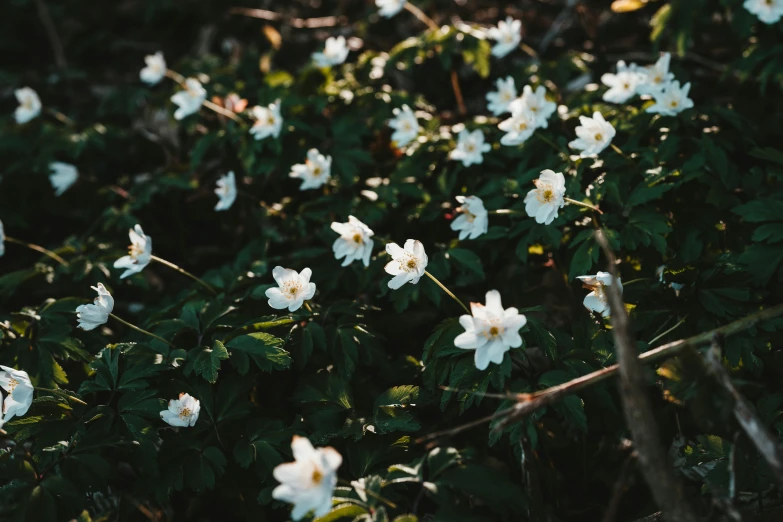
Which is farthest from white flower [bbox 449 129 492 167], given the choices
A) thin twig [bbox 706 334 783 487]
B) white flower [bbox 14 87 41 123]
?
Answer: white flower [bbox 14 87 41 123]

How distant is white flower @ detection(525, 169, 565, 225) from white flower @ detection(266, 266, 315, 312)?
1025 millimetres

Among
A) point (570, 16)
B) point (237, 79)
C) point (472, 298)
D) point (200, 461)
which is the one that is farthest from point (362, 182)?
point (570, 16)

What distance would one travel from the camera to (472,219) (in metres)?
2.98

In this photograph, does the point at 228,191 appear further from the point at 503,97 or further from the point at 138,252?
the point at 503,97

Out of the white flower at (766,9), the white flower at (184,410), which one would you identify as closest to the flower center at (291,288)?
the white flower at (184,410)

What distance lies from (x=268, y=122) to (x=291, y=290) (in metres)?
1.53

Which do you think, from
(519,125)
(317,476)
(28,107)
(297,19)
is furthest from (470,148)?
(28,107)

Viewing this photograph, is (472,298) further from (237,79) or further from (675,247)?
(237,79)

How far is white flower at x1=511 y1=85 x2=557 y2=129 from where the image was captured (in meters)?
3.20

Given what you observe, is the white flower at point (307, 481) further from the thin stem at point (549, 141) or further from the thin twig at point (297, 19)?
the thin twig at point (297, 19)

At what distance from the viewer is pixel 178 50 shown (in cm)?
591

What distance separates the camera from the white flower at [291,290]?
8.54ft

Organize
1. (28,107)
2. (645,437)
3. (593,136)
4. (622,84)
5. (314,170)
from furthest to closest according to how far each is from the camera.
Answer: (28,107), (314,170), (622,84), (593,136), (645,437)

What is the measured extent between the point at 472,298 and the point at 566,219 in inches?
24.4
